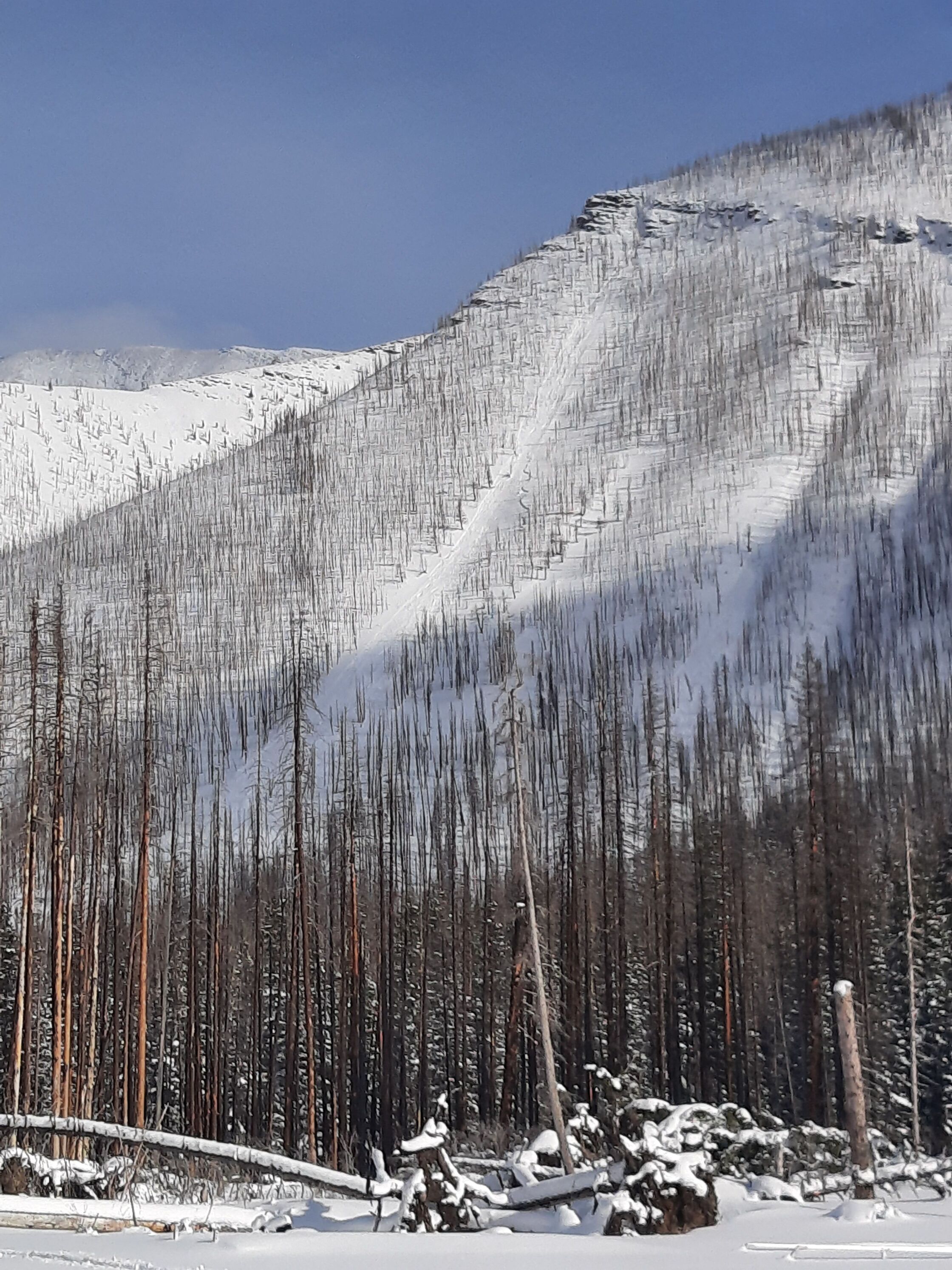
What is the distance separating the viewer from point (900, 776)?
84.1 m

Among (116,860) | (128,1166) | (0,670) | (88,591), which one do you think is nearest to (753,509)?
(88,591)

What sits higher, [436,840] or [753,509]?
[753,509]

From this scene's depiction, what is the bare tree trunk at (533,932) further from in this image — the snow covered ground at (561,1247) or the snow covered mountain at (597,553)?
the snow covered mountain at (597,553)

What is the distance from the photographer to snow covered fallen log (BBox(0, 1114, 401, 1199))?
38.9 ft

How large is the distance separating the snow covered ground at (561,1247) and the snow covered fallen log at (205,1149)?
379 centimetres

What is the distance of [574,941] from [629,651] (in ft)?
308

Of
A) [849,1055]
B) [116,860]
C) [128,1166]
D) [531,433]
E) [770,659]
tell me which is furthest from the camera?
[531,433]

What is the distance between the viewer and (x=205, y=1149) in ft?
40.5

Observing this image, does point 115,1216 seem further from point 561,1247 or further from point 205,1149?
point 561,1247

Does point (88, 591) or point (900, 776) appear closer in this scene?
point (900, 776)

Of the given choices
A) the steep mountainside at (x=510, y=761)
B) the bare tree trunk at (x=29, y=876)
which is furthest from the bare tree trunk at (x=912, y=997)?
the bare tree trunk at (x=29, y=876)

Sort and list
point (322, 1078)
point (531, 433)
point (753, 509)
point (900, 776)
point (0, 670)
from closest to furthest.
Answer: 1. point (0, 670)
2. point (322, 1078)
3. point (900, 776)
4. point (753, 509)
5. point (531, 433)

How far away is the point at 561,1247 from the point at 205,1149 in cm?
655

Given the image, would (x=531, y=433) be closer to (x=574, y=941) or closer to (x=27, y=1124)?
(x=574, y=941)
